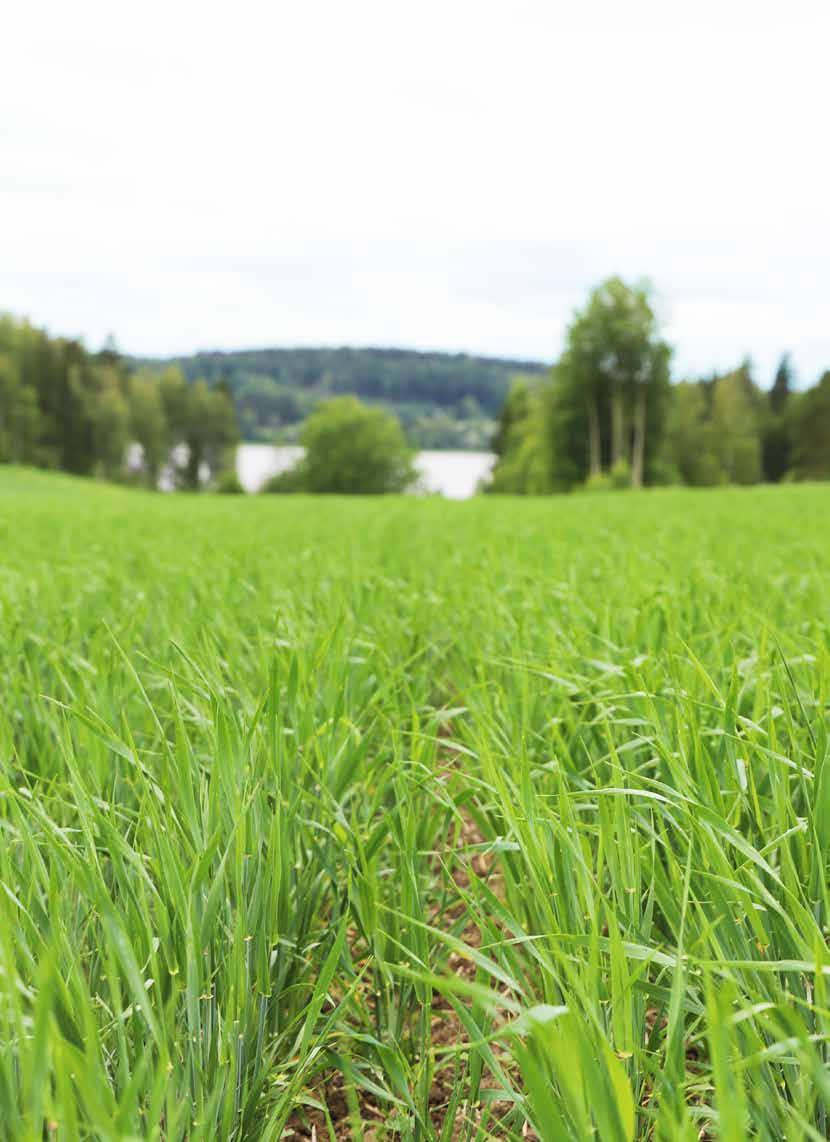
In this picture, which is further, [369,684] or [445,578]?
[445,578]

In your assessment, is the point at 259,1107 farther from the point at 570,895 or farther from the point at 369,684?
the point at 369,684

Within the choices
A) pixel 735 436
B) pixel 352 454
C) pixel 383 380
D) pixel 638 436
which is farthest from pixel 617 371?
pixel 383 380

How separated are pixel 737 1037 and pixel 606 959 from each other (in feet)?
0.68

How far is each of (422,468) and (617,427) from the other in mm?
36882

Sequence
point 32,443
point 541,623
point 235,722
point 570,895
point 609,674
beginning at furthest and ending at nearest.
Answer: point 32,443 → point 541,623 → point 609,674 → point 235,722 → point 570,895

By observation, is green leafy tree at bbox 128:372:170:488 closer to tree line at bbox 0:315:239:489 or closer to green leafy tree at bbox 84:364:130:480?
tree line at bbox 0:315:239:489

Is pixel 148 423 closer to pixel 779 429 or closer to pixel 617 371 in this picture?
pixel 617 371

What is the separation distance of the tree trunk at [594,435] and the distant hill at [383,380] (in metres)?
81.8

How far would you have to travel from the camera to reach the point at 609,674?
1728 millimetres

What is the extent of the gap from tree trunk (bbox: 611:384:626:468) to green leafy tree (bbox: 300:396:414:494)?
31127 mm

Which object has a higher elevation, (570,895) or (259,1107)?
(570,895)

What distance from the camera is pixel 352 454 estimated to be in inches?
2753

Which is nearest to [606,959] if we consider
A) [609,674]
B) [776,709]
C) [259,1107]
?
[259,1107]

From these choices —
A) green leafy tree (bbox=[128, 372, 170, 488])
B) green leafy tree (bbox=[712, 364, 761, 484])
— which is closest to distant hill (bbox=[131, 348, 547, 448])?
green leafy tree (bbox=[128, 372, 170, 488])
